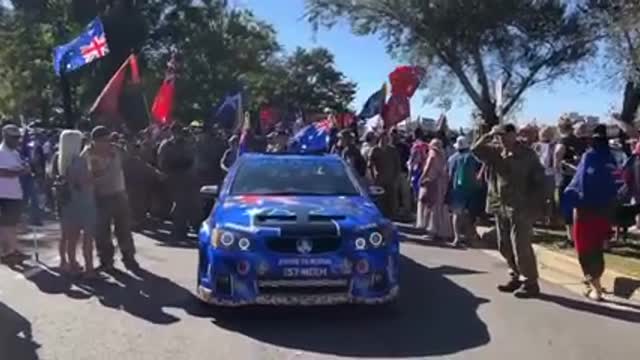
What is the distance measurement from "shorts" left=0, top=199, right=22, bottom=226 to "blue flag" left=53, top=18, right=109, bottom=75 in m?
5.72

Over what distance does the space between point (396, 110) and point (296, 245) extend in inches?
511

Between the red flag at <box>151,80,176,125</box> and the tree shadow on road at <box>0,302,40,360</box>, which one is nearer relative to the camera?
the tree shadow on road at <box>0,302,40,360</box>

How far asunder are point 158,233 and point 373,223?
807cm

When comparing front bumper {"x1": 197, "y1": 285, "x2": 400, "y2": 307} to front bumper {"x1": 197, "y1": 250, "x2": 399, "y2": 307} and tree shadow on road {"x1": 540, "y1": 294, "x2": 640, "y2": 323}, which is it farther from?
tree shadow on road {"x1": 540, "y1": 294, "x2": 640, "y2": 323}

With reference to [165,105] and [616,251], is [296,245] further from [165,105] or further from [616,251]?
[165,105]

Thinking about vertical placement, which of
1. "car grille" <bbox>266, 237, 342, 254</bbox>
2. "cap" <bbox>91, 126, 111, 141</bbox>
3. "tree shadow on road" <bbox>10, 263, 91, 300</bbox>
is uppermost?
"cap" <bbox>91, 126, 111, 141</bbox>

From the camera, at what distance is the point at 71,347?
308 inches

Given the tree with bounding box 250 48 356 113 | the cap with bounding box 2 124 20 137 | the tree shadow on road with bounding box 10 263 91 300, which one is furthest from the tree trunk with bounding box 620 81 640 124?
the tree with bounding box 250 48 356 113

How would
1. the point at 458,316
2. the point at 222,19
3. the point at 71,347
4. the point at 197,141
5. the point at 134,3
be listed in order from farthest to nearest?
the point at 222,19
the point at 134,3
the point at 197,141
the point at 458,316
the point at 71,347

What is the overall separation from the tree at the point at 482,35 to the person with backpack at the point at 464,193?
684 inches

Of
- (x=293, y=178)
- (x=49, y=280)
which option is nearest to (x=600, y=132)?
(x=293, y=178)

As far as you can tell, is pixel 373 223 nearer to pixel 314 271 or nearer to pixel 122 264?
pixel 314 271

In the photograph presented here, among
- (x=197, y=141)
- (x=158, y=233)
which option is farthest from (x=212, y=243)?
(x=197, y=141)

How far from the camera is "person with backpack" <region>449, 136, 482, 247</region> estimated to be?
14.4 meters
